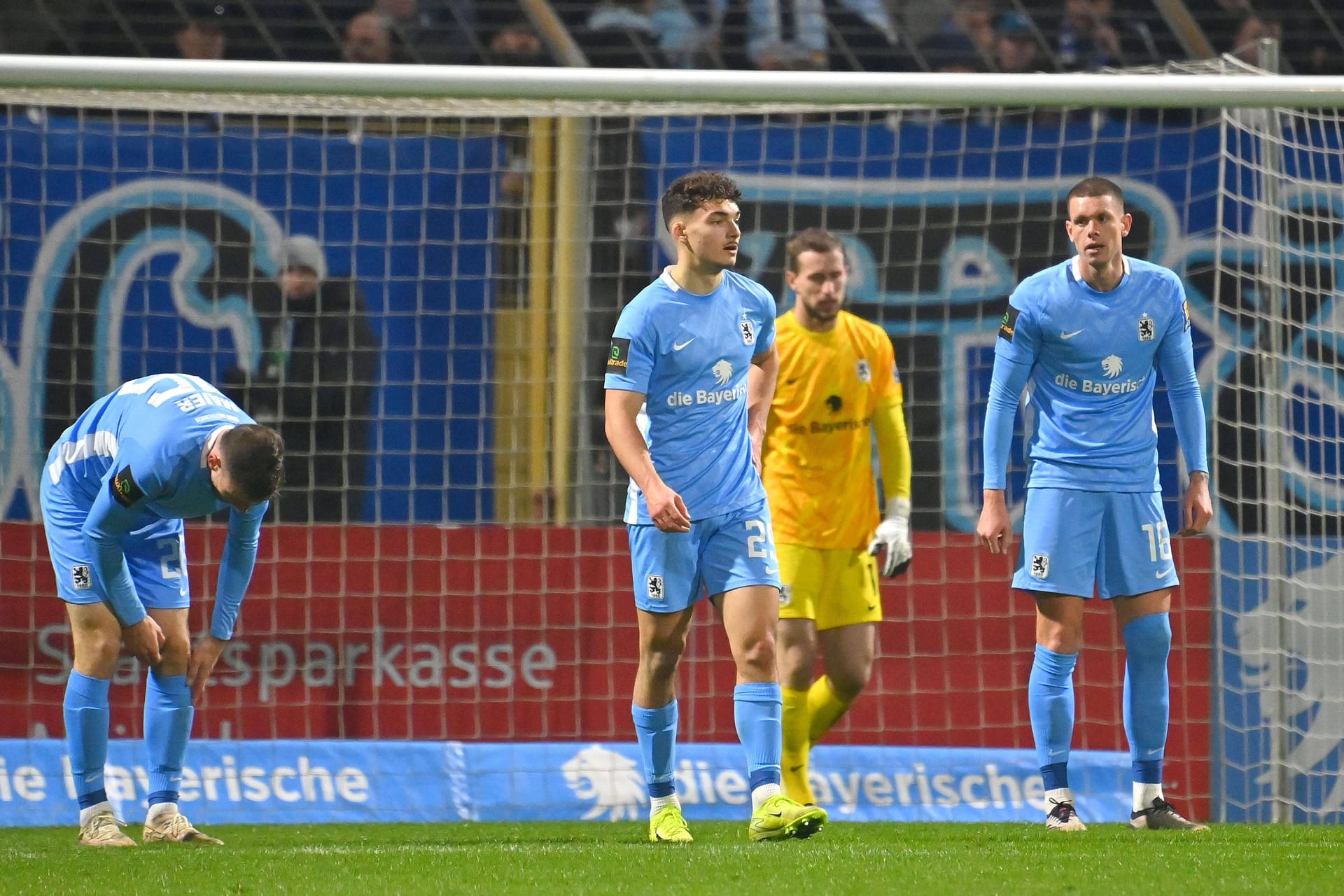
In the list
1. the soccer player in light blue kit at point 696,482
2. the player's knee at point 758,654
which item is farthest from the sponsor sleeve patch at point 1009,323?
the player's knee at point 758,654

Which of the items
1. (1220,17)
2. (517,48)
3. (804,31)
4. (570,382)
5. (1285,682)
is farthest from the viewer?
(1220,17)

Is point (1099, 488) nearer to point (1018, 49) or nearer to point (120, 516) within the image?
point (120, 516)

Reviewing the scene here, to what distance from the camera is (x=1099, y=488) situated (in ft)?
17.8

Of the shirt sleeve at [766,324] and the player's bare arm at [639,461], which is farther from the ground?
the shirt sleeve at [766,324]

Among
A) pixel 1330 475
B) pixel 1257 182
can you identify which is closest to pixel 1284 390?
pixel 1330 475

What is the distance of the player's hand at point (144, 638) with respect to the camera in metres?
5.08

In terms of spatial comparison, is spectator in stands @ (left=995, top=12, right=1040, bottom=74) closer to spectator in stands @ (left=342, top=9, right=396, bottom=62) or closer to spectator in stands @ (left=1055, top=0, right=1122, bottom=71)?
spectator in stands @ (left=1055, top=0, right=1122, bottom=71)

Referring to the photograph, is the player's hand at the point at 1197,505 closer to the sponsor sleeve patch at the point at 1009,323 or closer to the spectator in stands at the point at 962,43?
the sponsor sleeve patch at the point at 1009,323

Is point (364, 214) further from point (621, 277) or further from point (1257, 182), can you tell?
point (1257, 182)

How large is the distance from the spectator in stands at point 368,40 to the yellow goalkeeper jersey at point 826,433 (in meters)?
4.05

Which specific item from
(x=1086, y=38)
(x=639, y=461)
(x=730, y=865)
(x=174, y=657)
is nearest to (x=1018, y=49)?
(x=1086, y=38)

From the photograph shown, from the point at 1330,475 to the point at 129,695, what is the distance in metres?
5.16

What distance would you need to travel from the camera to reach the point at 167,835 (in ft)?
17.6

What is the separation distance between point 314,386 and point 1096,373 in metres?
3.85
